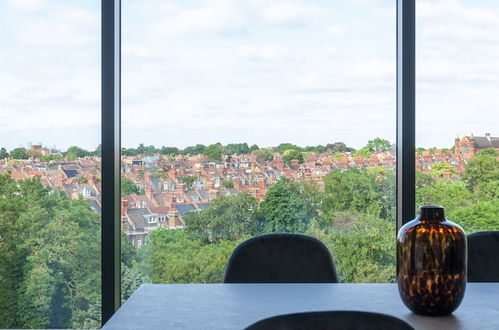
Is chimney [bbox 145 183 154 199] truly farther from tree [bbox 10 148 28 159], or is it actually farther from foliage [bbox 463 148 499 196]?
foliage [bbox 463 148 499 196]

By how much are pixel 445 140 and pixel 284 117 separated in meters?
0.74

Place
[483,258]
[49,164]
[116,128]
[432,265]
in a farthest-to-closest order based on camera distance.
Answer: [49,164]
[116,128]
[483,258]
[432,265]

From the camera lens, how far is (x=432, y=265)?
1407mm

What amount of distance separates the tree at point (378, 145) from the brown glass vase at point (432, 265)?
5.03ft

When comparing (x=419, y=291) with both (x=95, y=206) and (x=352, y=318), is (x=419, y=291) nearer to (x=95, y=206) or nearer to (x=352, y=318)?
(x=352, y=318)

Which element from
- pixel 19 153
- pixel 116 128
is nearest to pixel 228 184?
pixel 116 128

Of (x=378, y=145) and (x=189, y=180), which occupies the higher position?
(x=378, y=145)

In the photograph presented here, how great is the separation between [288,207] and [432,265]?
163 cm

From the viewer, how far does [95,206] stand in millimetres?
2924

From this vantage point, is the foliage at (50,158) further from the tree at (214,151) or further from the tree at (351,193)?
the tree at (351,193)

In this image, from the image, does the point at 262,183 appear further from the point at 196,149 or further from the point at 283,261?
the point at 283,261

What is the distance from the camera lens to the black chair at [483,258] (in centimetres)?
203

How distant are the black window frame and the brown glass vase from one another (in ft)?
4.70

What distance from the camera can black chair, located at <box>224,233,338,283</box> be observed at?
78.8 inches
